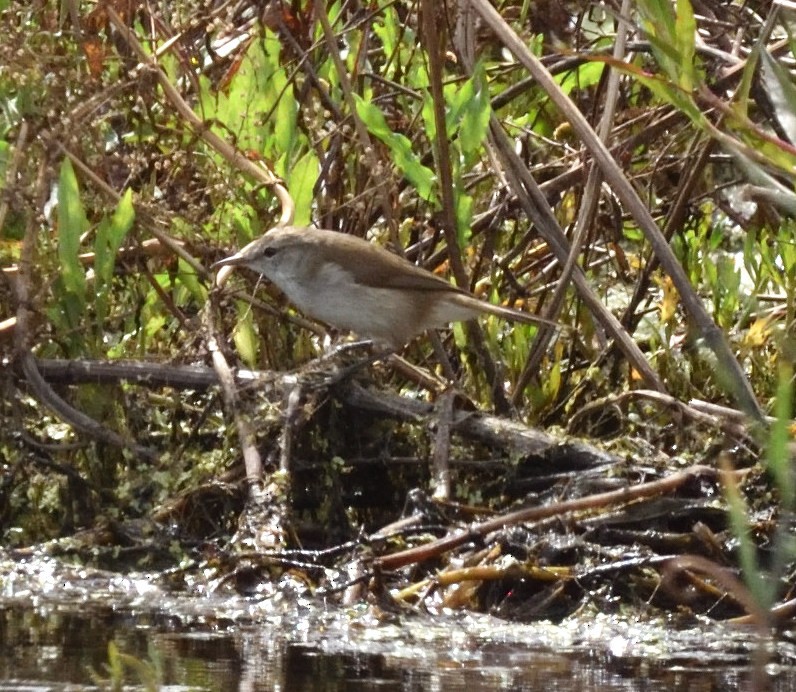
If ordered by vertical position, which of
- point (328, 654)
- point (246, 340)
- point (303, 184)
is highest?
point (303, 184)

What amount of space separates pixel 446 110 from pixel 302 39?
38.5 inches

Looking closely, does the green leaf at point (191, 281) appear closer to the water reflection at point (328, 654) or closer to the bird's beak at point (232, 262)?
the bird's beak at point (232, 262)

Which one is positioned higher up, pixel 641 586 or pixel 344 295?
pixel 344 295

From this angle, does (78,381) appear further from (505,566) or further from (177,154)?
(505,566)

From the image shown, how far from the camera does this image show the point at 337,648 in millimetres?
3896

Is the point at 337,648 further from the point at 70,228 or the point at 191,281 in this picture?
the point at 191,281

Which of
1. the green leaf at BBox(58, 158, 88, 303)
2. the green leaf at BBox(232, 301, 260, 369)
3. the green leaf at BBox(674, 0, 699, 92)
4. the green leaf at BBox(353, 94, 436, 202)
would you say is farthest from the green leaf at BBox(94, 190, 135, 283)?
the green leaf at BBox(674, 0, 699, 92)

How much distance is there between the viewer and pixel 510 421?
16.5ft

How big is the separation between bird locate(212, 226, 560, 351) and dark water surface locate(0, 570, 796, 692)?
4.40 feet

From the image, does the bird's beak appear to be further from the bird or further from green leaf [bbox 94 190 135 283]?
green leaf [bbox 94 190 135 283]

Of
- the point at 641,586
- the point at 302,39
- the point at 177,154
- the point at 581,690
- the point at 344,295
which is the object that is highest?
the point at 302,39

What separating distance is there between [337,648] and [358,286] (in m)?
2.02

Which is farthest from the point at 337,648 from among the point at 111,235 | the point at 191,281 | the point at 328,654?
the point at 191,281

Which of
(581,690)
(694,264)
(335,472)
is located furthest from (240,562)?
(694,264)
